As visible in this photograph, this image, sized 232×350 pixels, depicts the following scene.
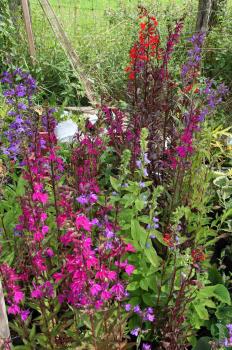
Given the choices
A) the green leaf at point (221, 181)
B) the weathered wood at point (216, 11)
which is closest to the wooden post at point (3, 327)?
the green leaf at point (221, 181)

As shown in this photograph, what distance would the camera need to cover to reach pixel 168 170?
2559 millimetres

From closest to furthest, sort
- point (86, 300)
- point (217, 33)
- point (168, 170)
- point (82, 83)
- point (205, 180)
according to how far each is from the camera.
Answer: point (86, 300) → point (205, 180) → point (168, 170) → point (82, 83) → point (217, 33)

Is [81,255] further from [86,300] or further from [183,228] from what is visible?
[183,228]

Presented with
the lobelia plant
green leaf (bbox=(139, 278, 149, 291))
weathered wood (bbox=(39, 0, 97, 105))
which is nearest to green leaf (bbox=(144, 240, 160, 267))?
green leaf (bbox=(139, 278, 149, 291))

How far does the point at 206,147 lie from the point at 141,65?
66 cm

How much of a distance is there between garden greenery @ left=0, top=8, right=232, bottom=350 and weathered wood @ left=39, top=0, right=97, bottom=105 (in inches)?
89.9

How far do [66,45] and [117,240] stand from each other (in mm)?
4100

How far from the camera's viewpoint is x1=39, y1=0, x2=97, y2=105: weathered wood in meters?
5.09

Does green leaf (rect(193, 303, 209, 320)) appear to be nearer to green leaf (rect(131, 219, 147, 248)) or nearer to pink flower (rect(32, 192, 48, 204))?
green leaf (rect(131, 219, 147, 248))

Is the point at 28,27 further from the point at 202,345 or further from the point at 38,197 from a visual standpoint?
the point at 202,345

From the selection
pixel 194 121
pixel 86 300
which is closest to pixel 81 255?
pixel 86 300

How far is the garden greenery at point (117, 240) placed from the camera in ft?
5.23

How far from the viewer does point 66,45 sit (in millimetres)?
5223

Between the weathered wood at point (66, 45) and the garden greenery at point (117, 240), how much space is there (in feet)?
7.49
